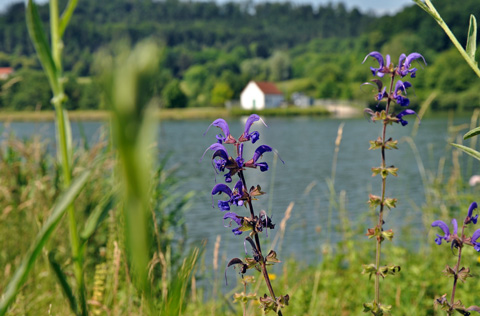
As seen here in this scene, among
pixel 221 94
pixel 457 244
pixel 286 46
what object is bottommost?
pixel 221 94

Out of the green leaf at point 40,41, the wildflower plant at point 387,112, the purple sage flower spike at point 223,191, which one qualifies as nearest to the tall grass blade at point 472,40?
the wildflower plant at point 387,112

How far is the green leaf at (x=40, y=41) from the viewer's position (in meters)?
0.79

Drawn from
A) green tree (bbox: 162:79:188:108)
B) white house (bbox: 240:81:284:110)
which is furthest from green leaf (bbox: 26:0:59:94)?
white house (bbox: 240:81:284:110)

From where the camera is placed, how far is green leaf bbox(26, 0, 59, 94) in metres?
0.79

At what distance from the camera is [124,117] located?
19cm

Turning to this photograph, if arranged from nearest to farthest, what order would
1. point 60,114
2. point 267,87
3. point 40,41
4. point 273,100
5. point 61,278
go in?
point 61,278
point 40,41
point 60,114
point 267,87
point 273,100

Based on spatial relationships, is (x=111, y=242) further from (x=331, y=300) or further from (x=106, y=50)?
(x=106, y=50)

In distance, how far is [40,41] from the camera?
0.93m

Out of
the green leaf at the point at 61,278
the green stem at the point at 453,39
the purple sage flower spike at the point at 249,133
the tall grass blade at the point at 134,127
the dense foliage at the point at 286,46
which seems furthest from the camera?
the dense foliage at the point at 286,46

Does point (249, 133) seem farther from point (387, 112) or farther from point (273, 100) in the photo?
point (273, 100)

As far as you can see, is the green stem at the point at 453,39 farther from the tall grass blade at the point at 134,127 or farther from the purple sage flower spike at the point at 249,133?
the tall grass blade at the point at 134,127

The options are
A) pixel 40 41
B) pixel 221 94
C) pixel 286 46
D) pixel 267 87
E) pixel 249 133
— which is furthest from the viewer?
pixel 286 46

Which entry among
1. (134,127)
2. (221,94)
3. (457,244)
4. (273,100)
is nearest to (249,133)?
(457,244)

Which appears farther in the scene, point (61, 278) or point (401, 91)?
point (401, 91)
